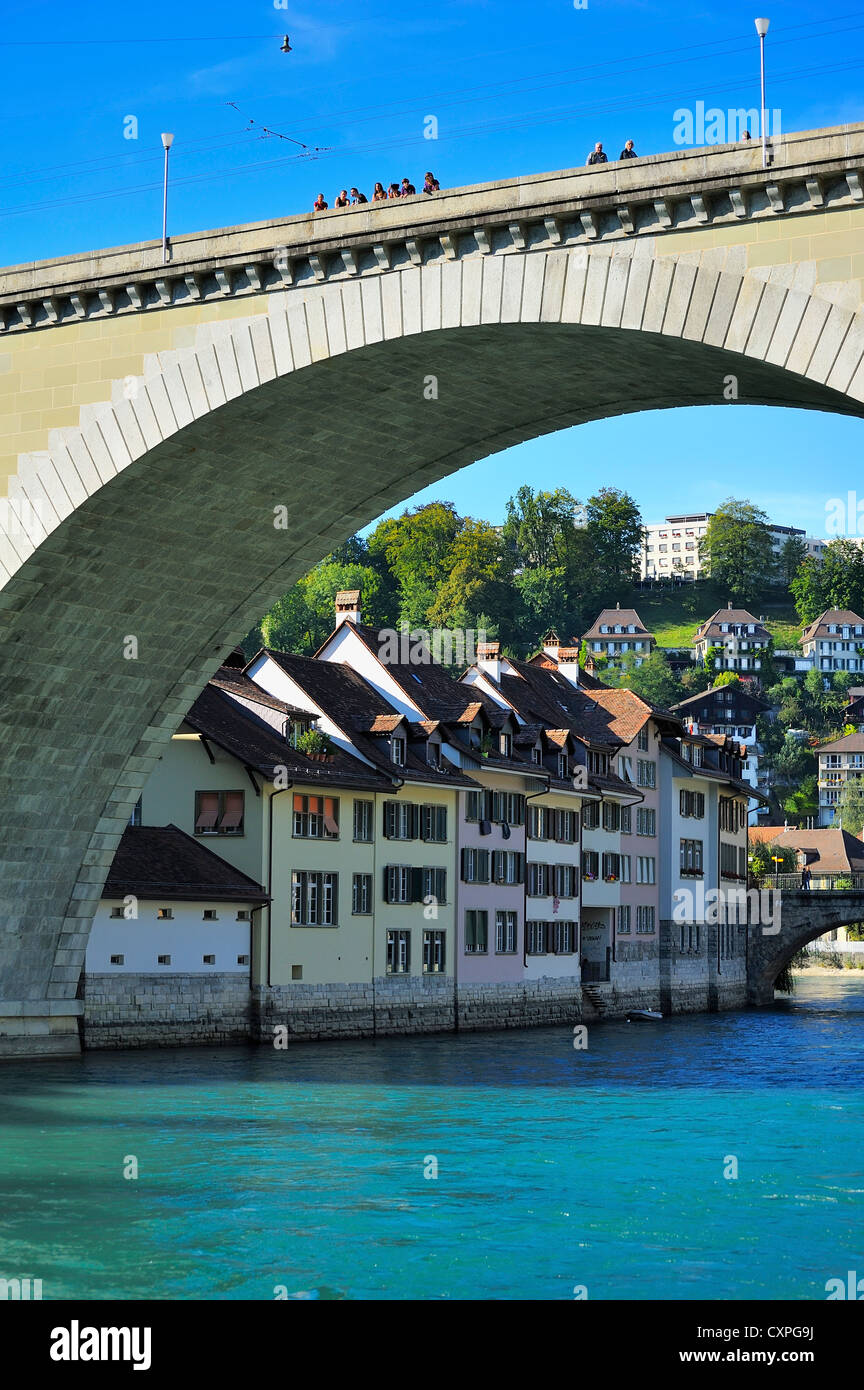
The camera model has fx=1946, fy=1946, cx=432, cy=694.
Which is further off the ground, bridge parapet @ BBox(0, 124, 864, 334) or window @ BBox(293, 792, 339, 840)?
bridge parapet @ BBox(0, 124, 864, 334)

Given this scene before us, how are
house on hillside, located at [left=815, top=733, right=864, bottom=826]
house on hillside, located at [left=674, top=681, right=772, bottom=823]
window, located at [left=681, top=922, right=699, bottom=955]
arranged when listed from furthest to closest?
house on hillside, located at [left=674, top=681, right=772, bottom=823] → house on hillside, located at [left=815, top=733, right=864, bottom=826] → window, located at [left=681, top=922, right=699, bottom=955]

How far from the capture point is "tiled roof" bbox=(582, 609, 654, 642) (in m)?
141

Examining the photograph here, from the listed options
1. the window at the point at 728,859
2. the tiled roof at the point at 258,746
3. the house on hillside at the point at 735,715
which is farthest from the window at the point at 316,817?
the house on hillside at the point at 735,715

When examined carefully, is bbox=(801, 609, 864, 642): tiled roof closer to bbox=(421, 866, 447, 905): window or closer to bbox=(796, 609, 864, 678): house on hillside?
bbox=(796, 609, 864, 678): house on hillside

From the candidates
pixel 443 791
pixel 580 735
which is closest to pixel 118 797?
pixel 443 791

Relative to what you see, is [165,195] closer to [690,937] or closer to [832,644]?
[690,937]

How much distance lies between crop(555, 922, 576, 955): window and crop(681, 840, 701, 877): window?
925 cm

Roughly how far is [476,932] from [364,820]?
5.49m

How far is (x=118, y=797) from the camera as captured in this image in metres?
26.2

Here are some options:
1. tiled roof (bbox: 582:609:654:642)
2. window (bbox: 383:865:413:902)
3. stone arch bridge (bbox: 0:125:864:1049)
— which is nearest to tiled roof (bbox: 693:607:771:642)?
tiled roof (bbox: 582:609:654:642)

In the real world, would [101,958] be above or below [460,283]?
below

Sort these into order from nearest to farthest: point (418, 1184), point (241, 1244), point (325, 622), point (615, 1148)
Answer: point (241, 1244) → point (418, 1184) → point (615, 1148) → point (325, 622)
